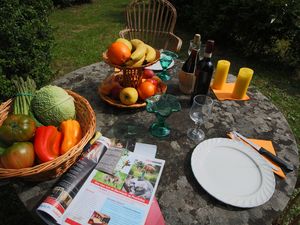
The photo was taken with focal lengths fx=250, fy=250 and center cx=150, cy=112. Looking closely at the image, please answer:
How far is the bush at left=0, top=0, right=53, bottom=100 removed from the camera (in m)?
2.64

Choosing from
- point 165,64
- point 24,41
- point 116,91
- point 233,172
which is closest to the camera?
point 233,172

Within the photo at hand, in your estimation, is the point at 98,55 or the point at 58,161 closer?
the point at 58,161

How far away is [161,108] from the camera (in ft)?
4.48

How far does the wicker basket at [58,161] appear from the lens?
0.96 m

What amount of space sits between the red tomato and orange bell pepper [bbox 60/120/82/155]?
5.2 inches

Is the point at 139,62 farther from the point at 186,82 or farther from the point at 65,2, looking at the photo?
the point at 65,2

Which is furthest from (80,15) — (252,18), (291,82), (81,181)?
(81,181)

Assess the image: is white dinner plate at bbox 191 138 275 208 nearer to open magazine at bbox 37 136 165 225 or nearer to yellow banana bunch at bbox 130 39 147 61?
open magazine at bbox 37 136 165 225

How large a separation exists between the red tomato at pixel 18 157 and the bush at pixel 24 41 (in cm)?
181

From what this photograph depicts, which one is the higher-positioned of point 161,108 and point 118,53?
point 118,53

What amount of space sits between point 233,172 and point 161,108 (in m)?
0.49

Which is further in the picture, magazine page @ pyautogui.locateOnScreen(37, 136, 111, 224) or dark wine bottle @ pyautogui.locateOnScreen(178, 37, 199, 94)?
dark wine bottle @ pyautogui.locateOnScreen(178, 37, 199, 94)

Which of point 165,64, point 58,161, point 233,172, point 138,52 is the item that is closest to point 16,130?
point 58,161

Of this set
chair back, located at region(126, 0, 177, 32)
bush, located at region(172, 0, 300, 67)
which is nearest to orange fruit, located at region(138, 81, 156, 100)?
chair back, located at region(126, 0, 177, 32)
